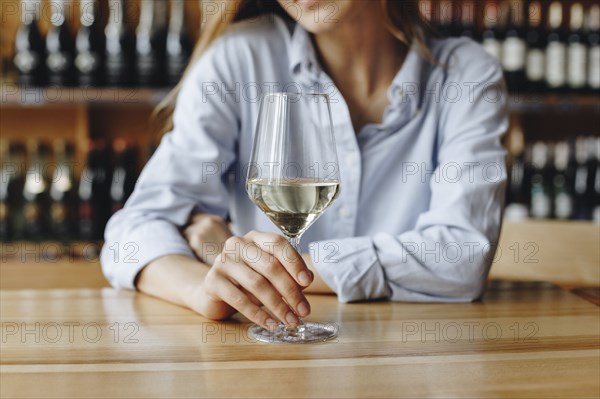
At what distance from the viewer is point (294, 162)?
0.61 metres

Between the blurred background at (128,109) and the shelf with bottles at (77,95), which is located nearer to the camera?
the shelf with bottles at (77,95)

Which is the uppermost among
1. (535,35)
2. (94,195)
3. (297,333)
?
(535,35)

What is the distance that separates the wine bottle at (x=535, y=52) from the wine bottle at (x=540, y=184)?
18 cm

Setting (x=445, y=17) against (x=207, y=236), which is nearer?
(x=207, y=236)

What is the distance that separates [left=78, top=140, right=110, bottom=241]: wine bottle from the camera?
2.06 meters

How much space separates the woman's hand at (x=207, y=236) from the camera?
0.89 m

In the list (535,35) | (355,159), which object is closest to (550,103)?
(535,35)

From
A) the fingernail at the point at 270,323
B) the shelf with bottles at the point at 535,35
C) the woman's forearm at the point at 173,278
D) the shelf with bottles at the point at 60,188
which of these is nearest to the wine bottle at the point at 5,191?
the shelf with bottles at the point at 60,188

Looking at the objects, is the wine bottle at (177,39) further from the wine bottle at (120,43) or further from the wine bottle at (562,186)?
the wine bottle at (562,186)

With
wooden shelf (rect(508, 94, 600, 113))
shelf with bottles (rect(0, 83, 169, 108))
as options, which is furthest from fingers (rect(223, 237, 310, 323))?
wooden shelf (rect(508, 94, 600, 113))

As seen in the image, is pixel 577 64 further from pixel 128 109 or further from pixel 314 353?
pixel 314 353

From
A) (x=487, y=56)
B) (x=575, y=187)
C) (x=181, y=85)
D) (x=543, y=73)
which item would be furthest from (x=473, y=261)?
(x=575, y=187)

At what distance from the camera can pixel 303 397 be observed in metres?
0.48

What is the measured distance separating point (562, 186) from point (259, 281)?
1.71m
